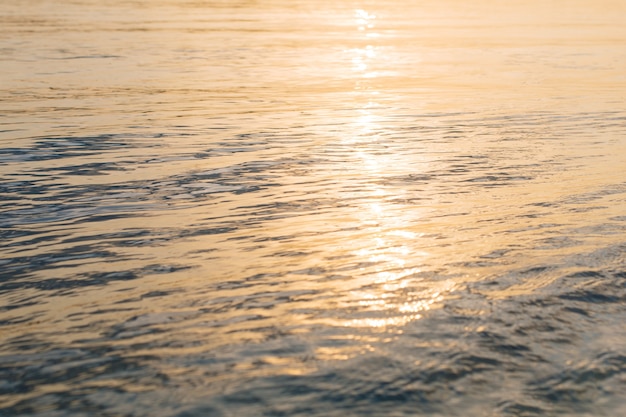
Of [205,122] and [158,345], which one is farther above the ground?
[205,122]

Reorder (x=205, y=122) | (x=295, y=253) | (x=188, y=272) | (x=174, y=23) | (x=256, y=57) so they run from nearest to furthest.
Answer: (x=188, y=272) → (x=295, y=253) → (x=205, y=122) → (x=256, y=57) → (x=174, y=23)

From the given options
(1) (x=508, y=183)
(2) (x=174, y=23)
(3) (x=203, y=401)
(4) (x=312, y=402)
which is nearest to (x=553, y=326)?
(4) (x=312, y=402)

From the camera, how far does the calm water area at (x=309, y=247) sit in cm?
336

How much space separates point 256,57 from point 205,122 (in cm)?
654

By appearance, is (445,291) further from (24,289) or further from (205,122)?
(205,122)

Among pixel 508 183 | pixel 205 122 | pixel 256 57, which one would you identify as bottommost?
pixel 508 183

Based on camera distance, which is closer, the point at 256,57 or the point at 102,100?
the point at 102,100

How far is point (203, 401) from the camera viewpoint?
10.5ft

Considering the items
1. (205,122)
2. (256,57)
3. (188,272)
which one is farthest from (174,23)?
(188,272)

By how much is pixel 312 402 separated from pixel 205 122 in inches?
256

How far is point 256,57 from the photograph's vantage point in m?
15.7

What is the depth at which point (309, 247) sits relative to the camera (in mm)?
5133

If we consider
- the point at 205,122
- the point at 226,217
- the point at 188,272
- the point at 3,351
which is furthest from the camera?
the point at 205,122

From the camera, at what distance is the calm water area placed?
132 inches
